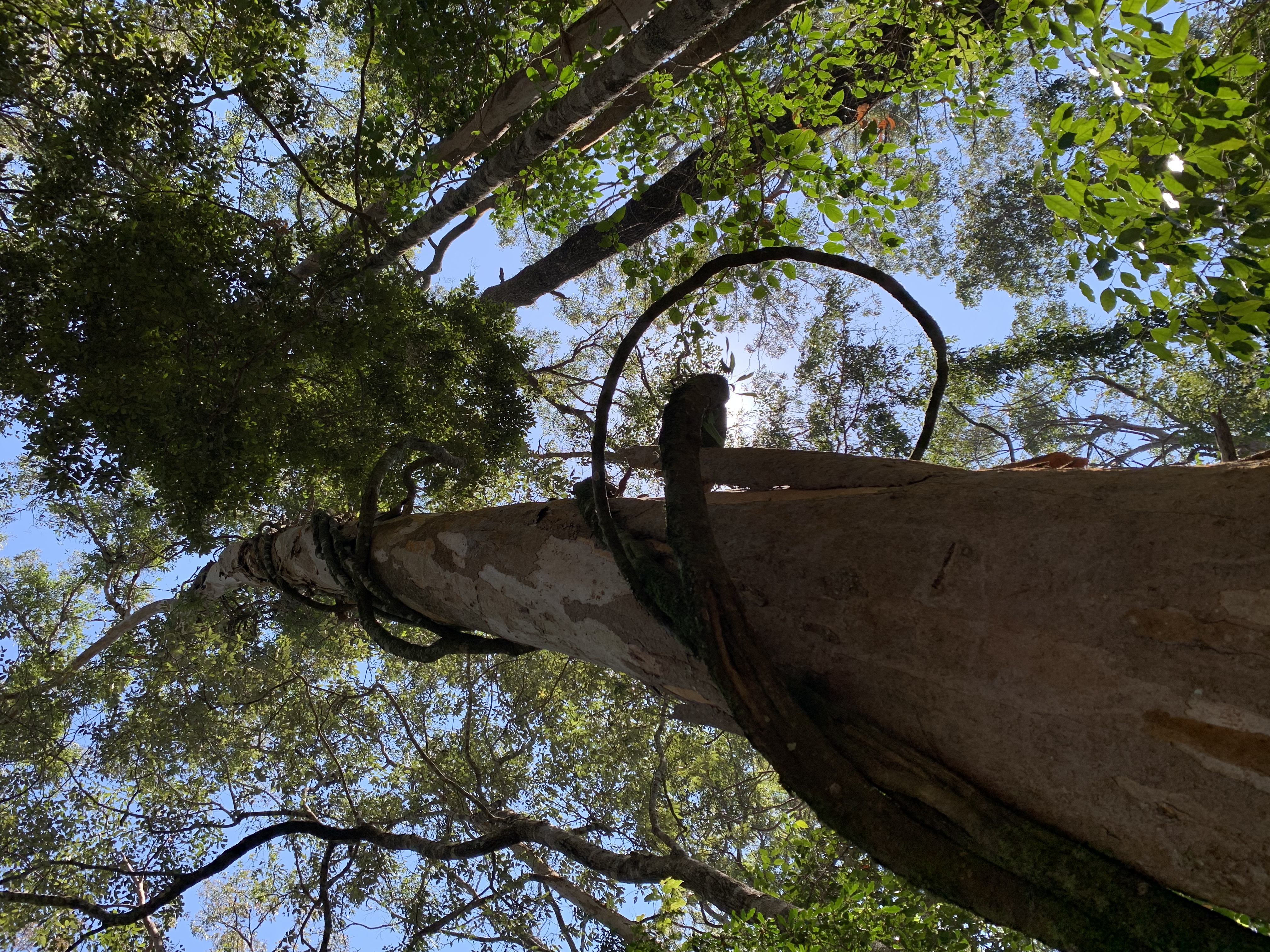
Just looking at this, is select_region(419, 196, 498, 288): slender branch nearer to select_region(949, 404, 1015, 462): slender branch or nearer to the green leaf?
select_region(949, 404, 1015, 462): slender branch

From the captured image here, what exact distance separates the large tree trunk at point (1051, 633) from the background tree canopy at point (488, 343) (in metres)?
1.17

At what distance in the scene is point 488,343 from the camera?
6.00 meters

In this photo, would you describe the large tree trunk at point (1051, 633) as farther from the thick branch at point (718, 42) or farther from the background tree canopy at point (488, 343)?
the thick branch at point (718, 42)

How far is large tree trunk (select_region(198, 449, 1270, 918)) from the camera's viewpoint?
102cm

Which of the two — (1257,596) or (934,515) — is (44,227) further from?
(1257,596)

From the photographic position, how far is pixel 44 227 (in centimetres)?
421

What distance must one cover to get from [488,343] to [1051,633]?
5.40m

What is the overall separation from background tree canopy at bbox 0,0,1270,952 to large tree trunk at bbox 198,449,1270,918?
1.17 metres

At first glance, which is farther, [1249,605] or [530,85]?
[530,85]

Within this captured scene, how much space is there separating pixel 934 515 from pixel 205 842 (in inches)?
308

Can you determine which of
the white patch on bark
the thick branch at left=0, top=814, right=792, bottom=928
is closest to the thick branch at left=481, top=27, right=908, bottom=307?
the thick branch at left=0, top=814, right=792, bottom=928

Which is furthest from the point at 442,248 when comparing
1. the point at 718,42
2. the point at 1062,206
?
the point at 1062,206

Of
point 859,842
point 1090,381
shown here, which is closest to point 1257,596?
point 859,842

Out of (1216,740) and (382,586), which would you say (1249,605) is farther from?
(382,586)
